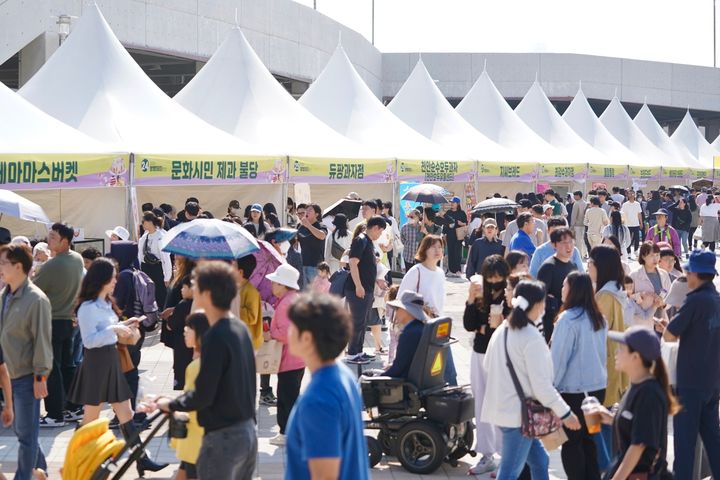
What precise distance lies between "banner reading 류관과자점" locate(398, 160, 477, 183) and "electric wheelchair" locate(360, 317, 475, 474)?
44.7ft

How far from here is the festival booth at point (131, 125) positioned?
1511cm

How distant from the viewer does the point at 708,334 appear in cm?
634

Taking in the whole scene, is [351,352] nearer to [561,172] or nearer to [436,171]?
[436,171]

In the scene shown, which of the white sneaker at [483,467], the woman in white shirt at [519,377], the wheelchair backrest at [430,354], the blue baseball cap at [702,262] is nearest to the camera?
the woman in white shirt at [519,377]

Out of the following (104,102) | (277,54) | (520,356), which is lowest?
(520,356)

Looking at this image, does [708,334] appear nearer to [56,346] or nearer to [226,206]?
[56,346]

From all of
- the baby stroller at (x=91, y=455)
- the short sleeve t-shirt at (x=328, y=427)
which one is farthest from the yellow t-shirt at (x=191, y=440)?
the short sleeve t-shirt at (x=328, y=427)

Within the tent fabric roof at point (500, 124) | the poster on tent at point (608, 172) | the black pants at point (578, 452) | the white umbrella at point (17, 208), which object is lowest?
the black pants at point (578, 452)

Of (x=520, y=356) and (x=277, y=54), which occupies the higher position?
(x=277, y=54)

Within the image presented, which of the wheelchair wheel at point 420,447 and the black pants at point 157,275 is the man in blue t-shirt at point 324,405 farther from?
the black pants at point 157,275

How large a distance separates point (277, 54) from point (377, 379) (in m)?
32.6

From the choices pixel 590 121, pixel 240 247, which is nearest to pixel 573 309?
pixel 240 247

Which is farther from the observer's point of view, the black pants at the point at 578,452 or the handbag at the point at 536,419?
the black pants at the point at 578,452

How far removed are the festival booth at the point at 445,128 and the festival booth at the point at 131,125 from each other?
759 centimetres
